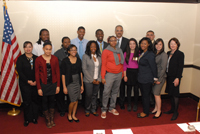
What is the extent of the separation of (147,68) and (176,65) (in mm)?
577

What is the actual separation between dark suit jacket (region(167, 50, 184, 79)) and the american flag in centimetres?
325

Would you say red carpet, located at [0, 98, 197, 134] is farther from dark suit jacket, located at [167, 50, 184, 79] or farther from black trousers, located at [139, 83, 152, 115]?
dark suit jacket, located at [167, 50, 184, 79]

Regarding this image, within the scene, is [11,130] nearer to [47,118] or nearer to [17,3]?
[47,118]

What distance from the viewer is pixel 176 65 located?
3.38 m

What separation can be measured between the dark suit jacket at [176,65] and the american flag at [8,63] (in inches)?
128

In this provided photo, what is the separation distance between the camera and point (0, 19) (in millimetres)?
3904

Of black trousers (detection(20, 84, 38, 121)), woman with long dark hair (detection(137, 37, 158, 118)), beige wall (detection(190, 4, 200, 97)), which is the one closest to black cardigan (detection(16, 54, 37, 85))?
black trousers (detection(20, 84, 38, 121))

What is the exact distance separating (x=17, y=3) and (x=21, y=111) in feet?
8.30

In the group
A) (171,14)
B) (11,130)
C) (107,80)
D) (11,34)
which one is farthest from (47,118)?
(171,14)

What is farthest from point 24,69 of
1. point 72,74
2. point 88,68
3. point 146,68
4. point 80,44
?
point 146,68

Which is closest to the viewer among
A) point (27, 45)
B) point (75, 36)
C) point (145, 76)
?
point (27, 45)

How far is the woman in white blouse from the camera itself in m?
3.36

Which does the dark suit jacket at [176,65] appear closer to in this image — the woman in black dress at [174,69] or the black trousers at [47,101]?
the woman in black dress at [174,69]

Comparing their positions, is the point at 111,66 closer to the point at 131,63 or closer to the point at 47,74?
the point at 131,63
